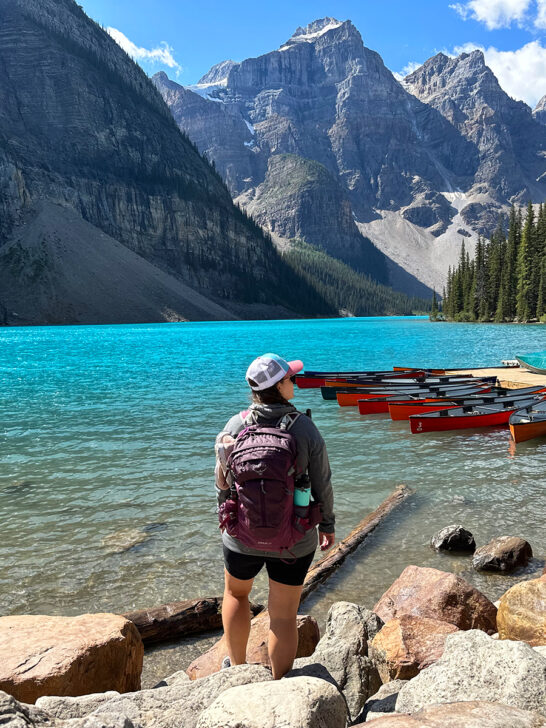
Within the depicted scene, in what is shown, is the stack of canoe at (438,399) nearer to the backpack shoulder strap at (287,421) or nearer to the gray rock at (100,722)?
the backpack shoulder strap at (287,421)

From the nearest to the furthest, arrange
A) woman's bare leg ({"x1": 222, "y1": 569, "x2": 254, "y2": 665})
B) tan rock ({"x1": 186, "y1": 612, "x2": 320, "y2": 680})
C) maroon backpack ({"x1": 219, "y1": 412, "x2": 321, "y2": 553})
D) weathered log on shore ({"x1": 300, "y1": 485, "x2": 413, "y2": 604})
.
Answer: maroon backpack ({"x1": 219, "y1": 412, "x2": 321, "y2": 553}) → woman's bare leg ({"x1": 222, "y1": 569, "x2": 254, "y2": 665}) → tan rock ({"x1": 186, "y1": 612, "x2": 320, "y2": 680}) → weathered log on shore ({"x1": 300, "y1": 485, "x2": 413, "y2": 604})

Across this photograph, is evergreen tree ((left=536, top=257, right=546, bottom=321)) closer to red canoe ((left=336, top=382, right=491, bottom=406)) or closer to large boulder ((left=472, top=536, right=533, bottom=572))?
red canoe ((left=336, top=382, right=491, bottom=406))

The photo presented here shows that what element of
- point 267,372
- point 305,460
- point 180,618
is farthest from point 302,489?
point 180,618

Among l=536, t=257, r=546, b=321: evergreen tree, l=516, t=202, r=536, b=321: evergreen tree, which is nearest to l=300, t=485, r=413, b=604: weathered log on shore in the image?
l=536, t=257, r=546, b=321: evergreen tree

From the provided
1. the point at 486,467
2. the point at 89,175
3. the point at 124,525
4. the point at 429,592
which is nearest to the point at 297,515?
the point at 429,592

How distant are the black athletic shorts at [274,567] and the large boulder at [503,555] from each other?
5.24 m

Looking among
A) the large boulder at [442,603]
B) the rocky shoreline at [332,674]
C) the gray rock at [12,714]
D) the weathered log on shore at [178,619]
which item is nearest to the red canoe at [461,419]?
the large boulder at [442,603]

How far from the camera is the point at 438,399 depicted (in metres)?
21.0

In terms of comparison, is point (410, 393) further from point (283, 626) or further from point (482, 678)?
point (482, 678)

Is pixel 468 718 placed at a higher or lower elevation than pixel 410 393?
higher

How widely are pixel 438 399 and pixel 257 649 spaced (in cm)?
1754

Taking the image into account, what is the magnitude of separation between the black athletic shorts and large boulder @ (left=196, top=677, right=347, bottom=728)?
0.81 m

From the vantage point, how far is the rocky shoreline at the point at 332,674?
294 centimetres

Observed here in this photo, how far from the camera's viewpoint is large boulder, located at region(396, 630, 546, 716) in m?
3.35
